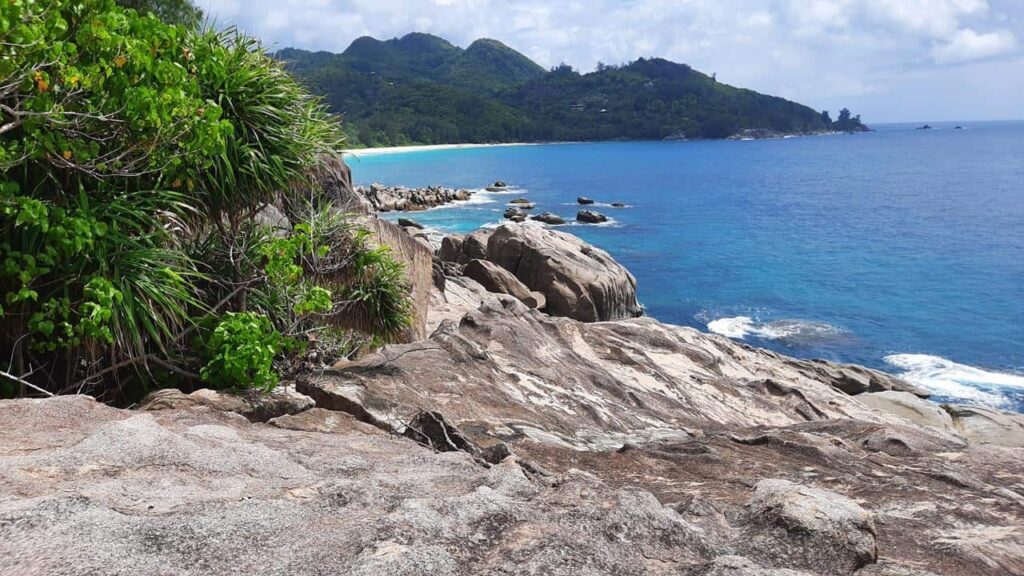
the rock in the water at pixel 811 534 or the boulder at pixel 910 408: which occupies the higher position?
the rock in the water at pixel 811 534

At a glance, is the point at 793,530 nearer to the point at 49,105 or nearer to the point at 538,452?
the point at 538,452

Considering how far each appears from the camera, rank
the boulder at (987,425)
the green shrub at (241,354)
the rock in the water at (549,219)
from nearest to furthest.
A: the green shrub at (241,354) < the boulder at (987,425) < the rock in the water at (549,219)

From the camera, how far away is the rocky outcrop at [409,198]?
79.5 meters

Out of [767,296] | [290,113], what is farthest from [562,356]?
[767,296]

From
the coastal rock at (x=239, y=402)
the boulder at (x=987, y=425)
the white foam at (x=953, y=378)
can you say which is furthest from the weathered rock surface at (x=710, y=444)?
the white foam at (x=953, y=378)

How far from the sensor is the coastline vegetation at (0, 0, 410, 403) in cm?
705

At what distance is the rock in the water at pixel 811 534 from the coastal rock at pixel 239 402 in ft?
16.1

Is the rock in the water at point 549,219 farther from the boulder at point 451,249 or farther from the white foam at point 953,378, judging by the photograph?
the white foam at point 953,378

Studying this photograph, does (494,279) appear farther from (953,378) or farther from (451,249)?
→ (953,378)

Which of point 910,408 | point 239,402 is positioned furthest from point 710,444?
point 910,408

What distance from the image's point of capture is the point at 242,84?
9102 mm

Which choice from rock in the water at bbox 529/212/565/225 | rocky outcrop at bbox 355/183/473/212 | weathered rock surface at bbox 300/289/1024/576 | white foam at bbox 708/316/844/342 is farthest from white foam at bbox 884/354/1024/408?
rocky outcrop at bbox 355/183/473/212

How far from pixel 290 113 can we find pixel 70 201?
295 centimetres

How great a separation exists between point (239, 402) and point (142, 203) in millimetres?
2558
